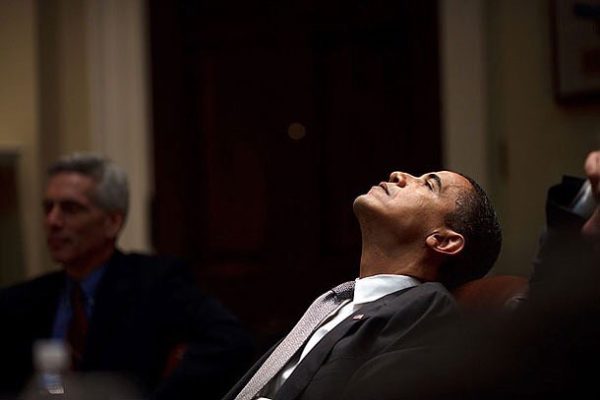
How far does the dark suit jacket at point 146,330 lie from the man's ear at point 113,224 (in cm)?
11

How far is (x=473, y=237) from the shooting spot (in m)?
1.49

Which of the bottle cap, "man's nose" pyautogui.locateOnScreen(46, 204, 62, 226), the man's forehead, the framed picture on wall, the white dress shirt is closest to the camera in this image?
the white dress shirt

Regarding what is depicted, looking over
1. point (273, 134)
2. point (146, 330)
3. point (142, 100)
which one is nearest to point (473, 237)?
point (146, 330)

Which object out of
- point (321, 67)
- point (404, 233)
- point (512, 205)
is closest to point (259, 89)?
point (321, 67)

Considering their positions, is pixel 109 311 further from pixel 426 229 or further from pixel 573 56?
pixel 573 56

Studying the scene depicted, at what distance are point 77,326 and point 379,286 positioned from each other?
1.02 metres

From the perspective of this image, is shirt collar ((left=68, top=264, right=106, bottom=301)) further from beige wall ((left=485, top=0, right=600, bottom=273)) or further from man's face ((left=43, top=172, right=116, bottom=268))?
beige wall ((left=485, top=0, right=600, bottom=273))

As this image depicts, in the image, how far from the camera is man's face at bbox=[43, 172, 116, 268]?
2.37 meters

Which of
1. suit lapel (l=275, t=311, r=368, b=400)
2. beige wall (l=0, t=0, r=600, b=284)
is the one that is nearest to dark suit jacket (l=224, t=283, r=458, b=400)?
suit lapel (l=275, t=311, r=368, b=400)

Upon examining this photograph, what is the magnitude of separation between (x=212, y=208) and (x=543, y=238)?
2106mm

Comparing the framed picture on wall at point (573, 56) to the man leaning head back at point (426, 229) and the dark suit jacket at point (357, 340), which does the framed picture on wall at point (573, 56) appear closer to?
the man leaning head back at point (426, 229)

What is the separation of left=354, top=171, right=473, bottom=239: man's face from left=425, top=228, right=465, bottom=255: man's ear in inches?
0.4

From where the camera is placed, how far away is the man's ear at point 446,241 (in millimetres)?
1470

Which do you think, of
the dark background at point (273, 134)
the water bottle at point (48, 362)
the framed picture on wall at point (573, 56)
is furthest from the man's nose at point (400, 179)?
the dark background at point (273, 134)
